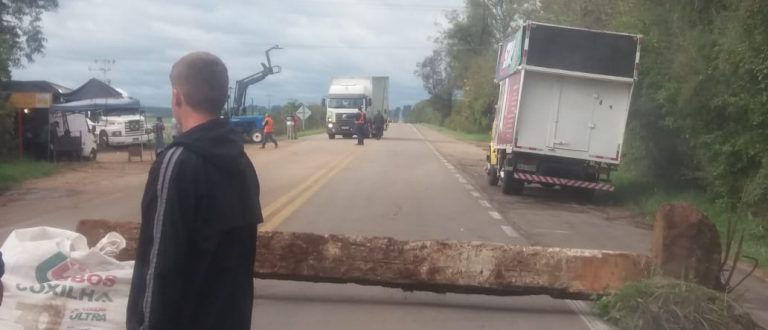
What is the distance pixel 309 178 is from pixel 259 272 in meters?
16.2

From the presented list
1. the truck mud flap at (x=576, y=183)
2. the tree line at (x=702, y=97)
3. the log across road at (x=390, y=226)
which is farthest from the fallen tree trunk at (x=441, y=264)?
the truck mud flap at (x=576, y=183)

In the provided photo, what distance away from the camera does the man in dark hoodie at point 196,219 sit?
307 cm

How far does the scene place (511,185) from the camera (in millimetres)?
20453

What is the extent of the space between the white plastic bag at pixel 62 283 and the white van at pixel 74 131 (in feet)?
88.0

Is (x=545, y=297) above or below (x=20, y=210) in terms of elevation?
above

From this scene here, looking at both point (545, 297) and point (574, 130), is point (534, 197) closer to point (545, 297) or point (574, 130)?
point (574, 130)

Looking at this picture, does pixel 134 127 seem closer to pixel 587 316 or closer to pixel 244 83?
pixel 244 83

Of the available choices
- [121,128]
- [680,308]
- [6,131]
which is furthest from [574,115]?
[121,128]

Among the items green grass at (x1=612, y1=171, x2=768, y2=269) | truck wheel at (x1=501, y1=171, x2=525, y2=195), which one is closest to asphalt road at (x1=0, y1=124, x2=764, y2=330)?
truck wheel at (x1=501, y1=171, x2=525, y2=195)

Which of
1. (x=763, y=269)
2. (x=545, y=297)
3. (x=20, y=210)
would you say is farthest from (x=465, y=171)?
(x=545, y=297)

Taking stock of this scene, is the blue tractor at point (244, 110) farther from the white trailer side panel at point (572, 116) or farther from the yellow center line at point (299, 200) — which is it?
the white trailer side panel at point (572, 116)

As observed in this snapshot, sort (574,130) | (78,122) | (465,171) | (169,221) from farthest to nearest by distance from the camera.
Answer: (78,122) < (465,171) < (574,130) < (169,221)

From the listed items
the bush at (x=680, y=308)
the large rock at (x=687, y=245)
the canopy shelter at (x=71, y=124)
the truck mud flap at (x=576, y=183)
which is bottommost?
the canopy shelter at (x=71, y=124)

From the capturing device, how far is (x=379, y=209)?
16844 millimetres
